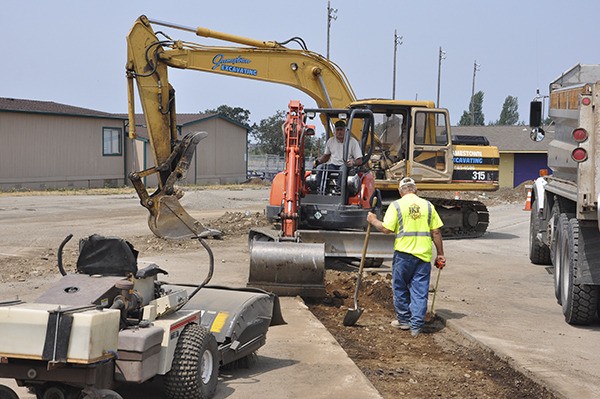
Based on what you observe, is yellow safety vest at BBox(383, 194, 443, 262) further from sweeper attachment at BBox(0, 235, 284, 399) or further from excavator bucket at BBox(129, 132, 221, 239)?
excavator bucket at BBox(129, 132, 221, 239)

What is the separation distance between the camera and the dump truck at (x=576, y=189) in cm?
970

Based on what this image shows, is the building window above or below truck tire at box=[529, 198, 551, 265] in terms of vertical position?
above

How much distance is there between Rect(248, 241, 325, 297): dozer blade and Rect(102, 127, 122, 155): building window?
32.1m

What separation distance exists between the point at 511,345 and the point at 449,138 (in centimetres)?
1187

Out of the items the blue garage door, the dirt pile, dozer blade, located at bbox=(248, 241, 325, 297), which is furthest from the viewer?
the blue garage door

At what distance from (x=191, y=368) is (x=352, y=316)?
4350mm

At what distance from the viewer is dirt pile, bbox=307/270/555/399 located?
7562mm

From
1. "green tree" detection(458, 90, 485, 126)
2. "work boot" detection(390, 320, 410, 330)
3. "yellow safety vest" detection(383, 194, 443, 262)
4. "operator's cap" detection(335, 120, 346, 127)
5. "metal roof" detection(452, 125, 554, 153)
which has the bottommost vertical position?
"work boot" detection(390, 320, 410, 330)

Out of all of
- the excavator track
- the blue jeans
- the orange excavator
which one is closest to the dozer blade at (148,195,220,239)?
the orange excavator

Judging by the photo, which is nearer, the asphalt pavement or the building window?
the asphalt pavement

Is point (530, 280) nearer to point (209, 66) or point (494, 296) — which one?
point (494, 296)

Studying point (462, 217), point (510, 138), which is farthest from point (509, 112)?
point (462, 217)

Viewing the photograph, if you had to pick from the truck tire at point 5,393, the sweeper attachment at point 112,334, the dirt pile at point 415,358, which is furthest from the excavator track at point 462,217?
the truck tire at point 5,393

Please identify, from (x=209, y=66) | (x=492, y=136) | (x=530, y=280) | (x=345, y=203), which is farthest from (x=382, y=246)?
(x=492, y=136)
